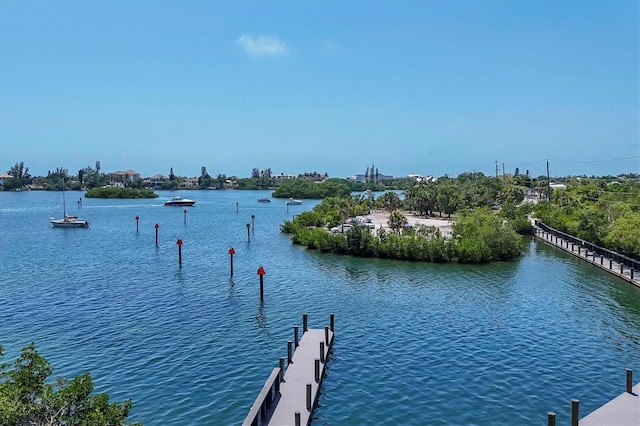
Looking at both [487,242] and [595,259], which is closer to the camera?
[595,259]

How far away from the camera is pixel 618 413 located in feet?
54.4

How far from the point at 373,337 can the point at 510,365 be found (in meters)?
6.48

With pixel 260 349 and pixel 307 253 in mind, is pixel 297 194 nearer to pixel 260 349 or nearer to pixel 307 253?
pixel 307 253

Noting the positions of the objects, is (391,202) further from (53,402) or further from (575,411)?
(53,402)

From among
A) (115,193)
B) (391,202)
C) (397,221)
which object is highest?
(115,193)

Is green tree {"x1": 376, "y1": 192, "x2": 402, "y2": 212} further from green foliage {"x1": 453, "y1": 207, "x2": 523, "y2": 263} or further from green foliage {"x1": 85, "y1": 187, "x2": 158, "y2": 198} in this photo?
green foliage {"x1": 85, "y1": 187, "x2": 158, "y2": 198}

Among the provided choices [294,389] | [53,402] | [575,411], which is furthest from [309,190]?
[53,402]

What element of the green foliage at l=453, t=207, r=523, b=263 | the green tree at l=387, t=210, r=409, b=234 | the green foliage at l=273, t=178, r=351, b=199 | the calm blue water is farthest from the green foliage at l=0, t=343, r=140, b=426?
the green foliage at l=273, t=178, r=351, b=199

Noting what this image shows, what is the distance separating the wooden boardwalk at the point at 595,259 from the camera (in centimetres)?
3792

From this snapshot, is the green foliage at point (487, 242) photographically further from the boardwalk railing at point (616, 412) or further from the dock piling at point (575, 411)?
the dock piling at point (575, 411)

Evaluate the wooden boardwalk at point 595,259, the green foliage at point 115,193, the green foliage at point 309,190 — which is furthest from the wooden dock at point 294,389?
the green foliage at point 115,193

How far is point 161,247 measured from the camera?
59.2m

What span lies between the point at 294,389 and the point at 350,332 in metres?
8.02

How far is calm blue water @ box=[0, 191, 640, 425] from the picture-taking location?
18.5 metres
